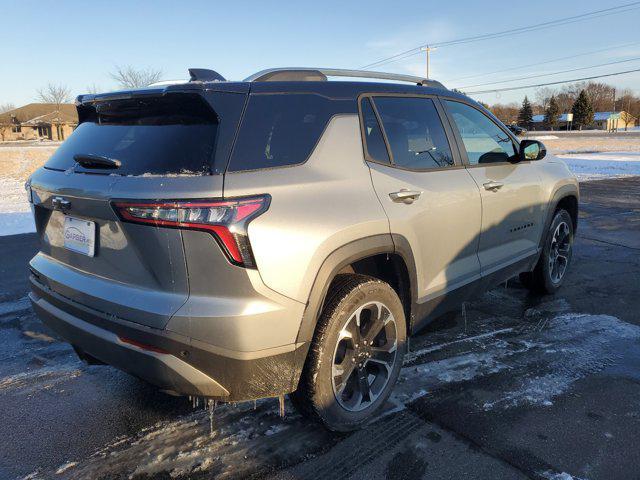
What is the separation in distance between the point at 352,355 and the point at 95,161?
1.66 metres

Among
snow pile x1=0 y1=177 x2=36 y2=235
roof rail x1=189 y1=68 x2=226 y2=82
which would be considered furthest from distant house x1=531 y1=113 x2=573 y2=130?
roof rail x1=189 y1=68 x2=226 y2=82

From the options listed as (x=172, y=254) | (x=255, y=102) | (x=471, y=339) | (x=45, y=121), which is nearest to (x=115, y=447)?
(x=172, y=254)

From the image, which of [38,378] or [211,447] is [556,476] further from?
[38,378]

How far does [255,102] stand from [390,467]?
189cm

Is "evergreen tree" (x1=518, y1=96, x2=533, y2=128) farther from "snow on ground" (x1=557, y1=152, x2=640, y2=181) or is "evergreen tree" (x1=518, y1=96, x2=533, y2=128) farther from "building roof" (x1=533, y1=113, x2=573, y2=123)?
"snow on ground" (x1=557, y1=152, x2=640, y2=181)

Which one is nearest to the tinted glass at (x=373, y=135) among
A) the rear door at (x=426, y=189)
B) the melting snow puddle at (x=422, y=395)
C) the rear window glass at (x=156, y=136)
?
the rear door at (x=426, y=189)

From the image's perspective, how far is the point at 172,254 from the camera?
2.09 m

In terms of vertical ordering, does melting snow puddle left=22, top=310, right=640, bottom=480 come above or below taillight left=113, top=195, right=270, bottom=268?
below

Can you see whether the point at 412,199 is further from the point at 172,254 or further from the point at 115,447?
the point at 115,447

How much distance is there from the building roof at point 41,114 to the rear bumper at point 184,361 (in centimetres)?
8158

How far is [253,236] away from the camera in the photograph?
208 centimetres

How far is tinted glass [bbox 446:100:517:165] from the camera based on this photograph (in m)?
3.71

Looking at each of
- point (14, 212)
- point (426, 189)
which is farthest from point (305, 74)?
point (14, 212)

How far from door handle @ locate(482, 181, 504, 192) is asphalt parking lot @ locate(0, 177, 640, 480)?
120 cm
